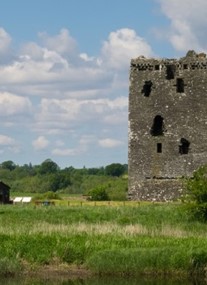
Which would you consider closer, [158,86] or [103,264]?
[103,264]

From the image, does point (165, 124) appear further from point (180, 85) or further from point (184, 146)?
point (180, 85)

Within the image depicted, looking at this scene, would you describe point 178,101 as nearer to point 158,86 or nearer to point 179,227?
point 158,86

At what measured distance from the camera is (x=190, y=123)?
51.8 m

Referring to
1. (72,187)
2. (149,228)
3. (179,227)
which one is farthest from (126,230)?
(72,187)

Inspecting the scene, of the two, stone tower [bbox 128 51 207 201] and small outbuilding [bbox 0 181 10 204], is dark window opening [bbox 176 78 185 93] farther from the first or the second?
small outbuilding [bbox 0 181 10 204]

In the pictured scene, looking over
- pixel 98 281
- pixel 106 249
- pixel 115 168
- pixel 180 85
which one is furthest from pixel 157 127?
pixel 115 168

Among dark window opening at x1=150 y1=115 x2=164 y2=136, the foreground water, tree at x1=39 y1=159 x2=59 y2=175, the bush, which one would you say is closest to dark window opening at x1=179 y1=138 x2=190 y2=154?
dark window opening at x1=150 y1=115 x2=164 y2=136

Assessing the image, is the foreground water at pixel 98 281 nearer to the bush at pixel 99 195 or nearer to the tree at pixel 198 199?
the tree at pixel 198 199

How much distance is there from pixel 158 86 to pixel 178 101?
5.10 ft

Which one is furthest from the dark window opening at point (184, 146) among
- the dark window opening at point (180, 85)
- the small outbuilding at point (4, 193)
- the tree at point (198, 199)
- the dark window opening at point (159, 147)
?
the small outbuilding at point (4, 193)

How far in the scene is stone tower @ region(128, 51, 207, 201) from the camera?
51844 millimetres

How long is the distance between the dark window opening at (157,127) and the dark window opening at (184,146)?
1.38 meters

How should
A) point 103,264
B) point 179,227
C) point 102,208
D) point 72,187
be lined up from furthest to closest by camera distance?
point 72,187 → point 102,208 → point 179,227 → point 103,264

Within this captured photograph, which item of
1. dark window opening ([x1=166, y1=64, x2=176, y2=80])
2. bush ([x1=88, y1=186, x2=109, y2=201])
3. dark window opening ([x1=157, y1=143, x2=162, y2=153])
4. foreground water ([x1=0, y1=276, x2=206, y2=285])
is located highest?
dark window opening ([x1=166, y1=64, x2=176, y2=80])
